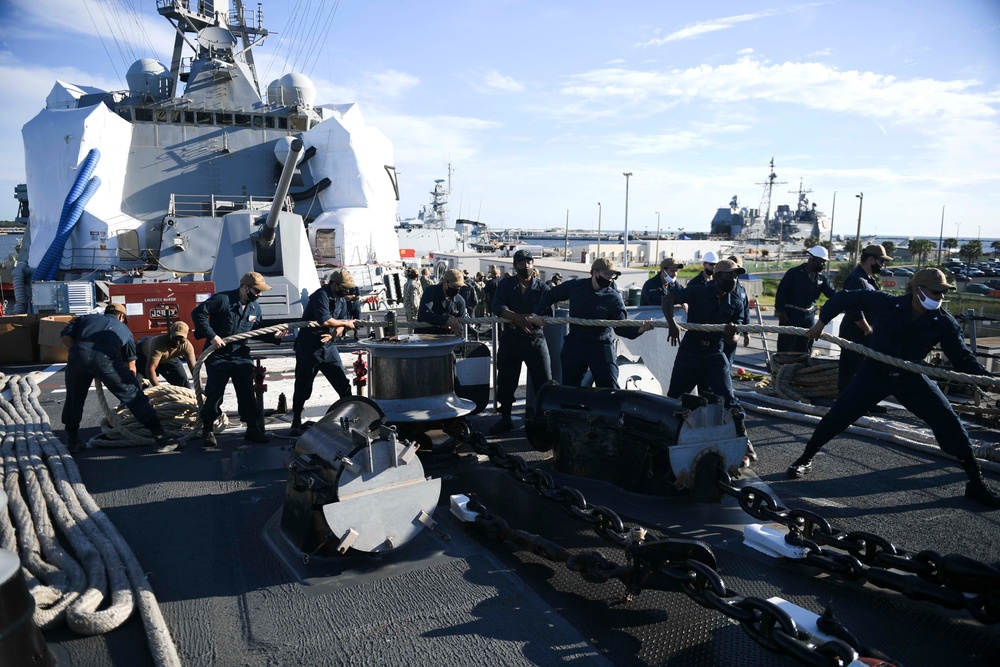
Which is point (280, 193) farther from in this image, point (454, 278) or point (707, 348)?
point (707, 348)

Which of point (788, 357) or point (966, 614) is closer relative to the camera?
point (966, 614)

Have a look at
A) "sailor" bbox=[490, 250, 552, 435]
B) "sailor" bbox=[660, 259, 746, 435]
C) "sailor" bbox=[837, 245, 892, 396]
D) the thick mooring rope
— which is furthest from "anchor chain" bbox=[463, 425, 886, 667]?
"sailor" bbox=[837, 245, 892, 396]

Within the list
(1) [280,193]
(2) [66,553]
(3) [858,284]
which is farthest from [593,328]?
(1) [280,193]

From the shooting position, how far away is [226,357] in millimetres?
5539

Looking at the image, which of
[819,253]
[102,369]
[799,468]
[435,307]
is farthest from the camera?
[819,253]

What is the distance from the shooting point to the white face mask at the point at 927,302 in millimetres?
4230

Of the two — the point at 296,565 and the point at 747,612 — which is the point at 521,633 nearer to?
the point at 747,612

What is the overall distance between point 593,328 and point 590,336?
0.07 m

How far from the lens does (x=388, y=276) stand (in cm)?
1834

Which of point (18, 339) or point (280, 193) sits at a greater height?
point (280, 193)

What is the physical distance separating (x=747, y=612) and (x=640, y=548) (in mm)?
523

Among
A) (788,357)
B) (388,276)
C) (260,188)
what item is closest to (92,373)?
(788,357)

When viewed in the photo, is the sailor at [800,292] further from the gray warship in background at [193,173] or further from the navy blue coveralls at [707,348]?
the gray warship in background at [193,173]

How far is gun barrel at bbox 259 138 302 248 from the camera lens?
28.7 ft
